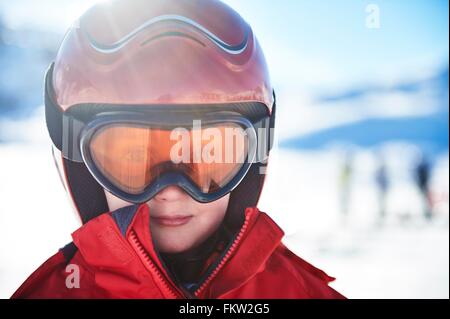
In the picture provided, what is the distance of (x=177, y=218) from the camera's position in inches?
61.4

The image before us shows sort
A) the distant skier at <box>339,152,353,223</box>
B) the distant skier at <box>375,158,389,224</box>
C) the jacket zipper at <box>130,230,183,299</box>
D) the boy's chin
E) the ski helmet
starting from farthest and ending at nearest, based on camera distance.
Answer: the distant skier at <box>375,158,389,224</box>
the distant skier at <box>339,152,353,223</box>
the boy's chin
the ski helmet
the jacket zipper at <box>130,230,183,299</box>

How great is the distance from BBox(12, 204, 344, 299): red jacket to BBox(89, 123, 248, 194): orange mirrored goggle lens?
0.17m

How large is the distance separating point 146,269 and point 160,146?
42 cm

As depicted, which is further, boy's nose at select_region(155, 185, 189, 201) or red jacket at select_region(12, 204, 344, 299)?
boy's nose at select_region(155, 185, 189, 201)

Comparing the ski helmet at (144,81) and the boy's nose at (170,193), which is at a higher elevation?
the ski helmet at (144,81)

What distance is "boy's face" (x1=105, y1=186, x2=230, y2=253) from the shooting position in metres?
1.53

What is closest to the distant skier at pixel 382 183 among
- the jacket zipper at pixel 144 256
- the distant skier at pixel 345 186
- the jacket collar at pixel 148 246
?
the distant skier at pixel 345 186

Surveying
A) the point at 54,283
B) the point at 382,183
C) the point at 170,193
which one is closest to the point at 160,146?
the point at 170,193

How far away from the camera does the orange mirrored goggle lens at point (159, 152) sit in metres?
1.48

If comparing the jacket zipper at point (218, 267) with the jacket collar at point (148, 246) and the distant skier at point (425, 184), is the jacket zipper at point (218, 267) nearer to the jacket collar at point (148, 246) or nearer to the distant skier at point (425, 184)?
the jacket collar at point (148, 246)

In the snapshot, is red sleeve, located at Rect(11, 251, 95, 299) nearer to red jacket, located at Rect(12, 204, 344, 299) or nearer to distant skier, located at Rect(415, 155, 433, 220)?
red jacket, located at Rect(12, 204, 344, 299)

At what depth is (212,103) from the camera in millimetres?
1504

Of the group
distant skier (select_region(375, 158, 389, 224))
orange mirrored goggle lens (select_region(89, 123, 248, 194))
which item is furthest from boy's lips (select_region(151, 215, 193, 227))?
distant skier (select_region(375, 158, 389, 224))
